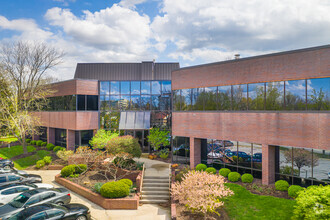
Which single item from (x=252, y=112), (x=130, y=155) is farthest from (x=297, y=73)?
(x=130, y=155)

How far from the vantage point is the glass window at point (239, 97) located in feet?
60.6

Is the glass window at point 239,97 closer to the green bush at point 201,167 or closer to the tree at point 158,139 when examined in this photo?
the green bush at point 201,167

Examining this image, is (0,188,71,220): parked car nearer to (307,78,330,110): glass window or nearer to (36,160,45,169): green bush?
(36,160,45,169): green bush

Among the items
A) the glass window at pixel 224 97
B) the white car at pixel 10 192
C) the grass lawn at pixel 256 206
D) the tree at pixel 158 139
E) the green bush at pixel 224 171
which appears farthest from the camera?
the tree at pixel 158 139

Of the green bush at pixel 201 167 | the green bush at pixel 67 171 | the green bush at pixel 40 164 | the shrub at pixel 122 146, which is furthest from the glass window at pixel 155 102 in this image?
the green bush at pixel 40 164

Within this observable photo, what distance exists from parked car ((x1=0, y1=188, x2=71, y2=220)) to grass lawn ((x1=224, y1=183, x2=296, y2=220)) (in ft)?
35.4

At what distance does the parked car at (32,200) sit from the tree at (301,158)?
1575 centimetres

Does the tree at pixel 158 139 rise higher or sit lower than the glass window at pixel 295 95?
lower

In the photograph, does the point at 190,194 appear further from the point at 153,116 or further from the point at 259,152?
the point at 153,116

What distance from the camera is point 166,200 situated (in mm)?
16609

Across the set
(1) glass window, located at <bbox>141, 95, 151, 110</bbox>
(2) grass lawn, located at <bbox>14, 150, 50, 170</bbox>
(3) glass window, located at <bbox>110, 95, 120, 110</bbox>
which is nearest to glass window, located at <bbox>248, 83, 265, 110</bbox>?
(1) glass window, located at <bbox>141, 95, 151, 110</bbox>

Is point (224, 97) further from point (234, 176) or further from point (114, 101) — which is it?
point (114, 101)

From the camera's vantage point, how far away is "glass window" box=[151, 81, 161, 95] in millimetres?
30875

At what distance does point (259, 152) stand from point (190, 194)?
7.77m
